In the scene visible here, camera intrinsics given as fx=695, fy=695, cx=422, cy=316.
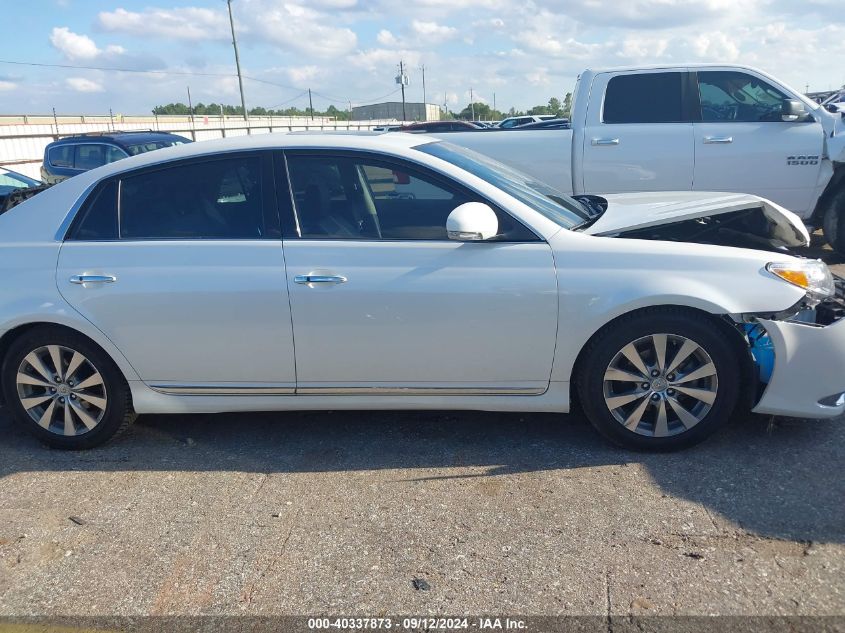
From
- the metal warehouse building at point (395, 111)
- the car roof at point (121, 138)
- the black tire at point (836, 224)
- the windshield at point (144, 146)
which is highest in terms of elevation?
the metal warehouse building at point (395, 111)

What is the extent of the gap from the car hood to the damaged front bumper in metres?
0.74

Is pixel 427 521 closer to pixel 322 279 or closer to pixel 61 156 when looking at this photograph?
pixel 322 279

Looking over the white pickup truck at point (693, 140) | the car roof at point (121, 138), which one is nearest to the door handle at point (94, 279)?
the white pickup truck at point (693, 140)

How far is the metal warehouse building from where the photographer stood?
6981 cm

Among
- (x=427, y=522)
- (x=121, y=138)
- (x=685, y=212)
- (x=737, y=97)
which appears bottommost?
(x=427, y=522)

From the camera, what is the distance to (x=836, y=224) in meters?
7.18

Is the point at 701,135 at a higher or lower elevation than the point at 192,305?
higher

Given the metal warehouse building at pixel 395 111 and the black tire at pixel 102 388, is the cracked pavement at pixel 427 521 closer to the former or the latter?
the black tire at pixel 102 388

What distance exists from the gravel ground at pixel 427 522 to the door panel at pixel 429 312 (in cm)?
49

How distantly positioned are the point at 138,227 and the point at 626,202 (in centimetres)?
285

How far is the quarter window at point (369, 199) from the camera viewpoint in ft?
11.7

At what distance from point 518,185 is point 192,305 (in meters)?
1.89

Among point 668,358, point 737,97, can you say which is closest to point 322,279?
point 668,358

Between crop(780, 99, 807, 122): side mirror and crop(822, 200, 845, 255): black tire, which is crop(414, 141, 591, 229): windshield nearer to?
crop(780, 99, 807, 122): side mirror
